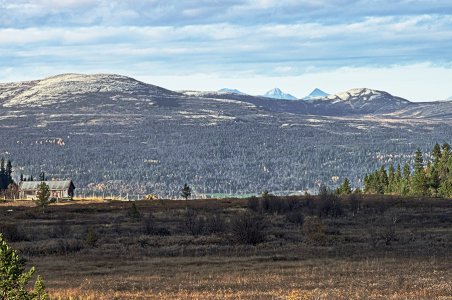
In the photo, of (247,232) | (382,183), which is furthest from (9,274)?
(382,183)

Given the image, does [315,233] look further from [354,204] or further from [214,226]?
[354,204]

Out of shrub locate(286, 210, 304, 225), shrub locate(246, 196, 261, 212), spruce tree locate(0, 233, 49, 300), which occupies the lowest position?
shrub locate(246, 196, 261, 212)

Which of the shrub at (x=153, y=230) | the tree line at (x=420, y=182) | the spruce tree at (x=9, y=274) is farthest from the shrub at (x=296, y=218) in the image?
the spruce tree at (x=9, y=274)

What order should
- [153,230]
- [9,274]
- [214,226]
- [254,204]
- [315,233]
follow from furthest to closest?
[254,204] → [214,226] → [153,230] → [315,233] → [9,274]

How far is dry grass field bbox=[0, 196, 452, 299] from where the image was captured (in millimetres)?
34156

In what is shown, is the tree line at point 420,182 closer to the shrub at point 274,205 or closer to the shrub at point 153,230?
the shrub at point 274,205

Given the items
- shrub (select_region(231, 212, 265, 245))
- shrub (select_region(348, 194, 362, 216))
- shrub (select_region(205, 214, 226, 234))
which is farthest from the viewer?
shrub (select_region(348, 194, 362, 216))

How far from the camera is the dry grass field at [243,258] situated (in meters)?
34.2

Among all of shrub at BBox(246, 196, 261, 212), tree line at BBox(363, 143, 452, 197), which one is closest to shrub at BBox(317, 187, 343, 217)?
shrub at BBox(246, 196, 261, 212)

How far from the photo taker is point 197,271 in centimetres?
4197

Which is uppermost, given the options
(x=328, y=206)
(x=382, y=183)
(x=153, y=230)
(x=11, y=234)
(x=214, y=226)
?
(x=11, y=234)

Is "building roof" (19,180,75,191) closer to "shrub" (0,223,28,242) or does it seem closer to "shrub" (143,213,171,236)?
"shrub" (143,213,171,236)

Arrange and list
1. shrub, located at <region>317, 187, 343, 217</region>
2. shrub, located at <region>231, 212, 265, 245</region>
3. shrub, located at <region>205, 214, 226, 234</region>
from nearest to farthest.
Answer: shrub, located at <region>231, 212, 265, 245</region> → shrub, located at <region>205, 214, 226, 234</region> → shrub, located at <region>317, 187, 343, 217</region>

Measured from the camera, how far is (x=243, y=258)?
4803 cm
